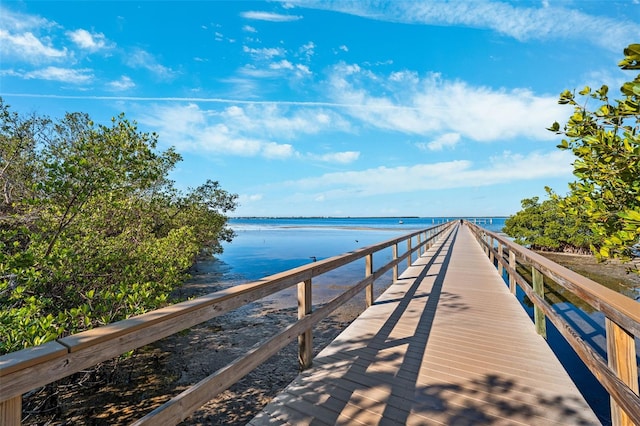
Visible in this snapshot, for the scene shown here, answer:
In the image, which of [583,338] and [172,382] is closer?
[172,382]

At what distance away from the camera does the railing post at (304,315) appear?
9.68 feet

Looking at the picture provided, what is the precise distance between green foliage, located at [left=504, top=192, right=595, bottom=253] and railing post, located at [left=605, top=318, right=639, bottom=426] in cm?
2209

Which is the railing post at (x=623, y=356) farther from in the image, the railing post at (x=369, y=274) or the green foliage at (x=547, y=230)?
the green foliage at (x=547, y=230)

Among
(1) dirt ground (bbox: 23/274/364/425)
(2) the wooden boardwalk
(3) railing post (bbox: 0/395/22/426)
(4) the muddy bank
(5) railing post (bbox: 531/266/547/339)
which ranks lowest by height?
(1) dirt ground (bbox: 23/274/364/425)

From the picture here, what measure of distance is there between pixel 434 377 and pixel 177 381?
462cm

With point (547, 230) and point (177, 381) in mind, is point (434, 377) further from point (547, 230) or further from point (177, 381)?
point (547, 230)

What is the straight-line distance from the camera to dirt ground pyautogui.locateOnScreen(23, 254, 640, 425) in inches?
170

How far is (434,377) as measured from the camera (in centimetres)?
283

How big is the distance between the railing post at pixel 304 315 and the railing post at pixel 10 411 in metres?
2.06

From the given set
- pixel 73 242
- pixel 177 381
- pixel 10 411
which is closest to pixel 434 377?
pixel 10 411

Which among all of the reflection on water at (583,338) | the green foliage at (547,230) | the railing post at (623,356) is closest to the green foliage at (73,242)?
the railing post at (623,356)

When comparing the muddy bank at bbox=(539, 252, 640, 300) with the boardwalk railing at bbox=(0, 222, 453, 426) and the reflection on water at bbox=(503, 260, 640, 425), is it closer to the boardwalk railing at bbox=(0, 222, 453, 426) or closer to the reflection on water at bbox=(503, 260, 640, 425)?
the reflection on water at bbox=(503, 260, 640, 425)

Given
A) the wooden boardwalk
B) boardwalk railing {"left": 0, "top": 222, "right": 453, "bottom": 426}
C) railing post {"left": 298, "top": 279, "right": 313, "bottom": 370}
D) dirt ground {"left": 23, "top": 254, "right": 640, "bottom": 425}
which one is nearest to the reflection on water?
the wooden boardwalk

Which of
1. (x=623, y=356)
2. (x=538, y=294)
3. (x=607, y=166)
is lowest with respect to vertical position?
(x=538, y=294)
